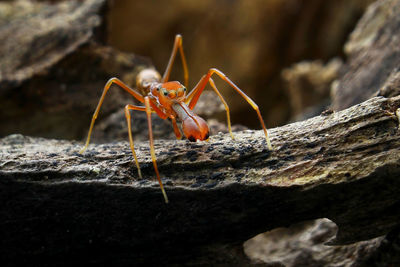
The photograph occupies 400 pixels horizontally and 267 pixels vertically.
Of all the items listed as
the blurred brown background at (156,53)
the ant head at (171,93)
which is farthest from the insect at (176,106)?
the blurred brown background at (156,53)

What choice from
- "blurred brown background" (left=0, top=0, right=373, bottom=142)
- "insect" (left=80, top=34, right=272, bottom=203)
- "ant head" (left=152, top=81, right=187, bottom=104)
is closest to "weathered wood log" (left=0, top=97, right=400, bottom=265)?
"insect" (left=80, top=34, right=272, bottom=203)

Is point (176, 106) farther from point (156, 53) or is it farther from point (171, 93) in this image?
point (156, 53)

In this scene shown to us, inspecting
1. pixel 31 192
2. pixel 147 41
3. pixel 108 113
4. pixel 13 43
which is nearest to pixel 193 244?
pixel 31 192

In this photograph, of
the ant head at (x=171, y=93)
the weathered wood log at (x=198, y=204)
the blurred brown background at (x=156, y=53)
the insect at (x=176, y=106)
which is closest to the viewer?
the weathered wood log at (x=198, y=204)

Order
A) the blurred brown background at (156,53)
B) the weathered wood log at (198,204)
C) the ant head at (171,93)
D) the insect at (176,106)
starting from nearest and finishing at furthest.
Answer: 1. the weathered wood log at (198,204)
2. the insect at (176,106)
3. the ant head at (171,93)
4. the blurred brown background at (156,53)

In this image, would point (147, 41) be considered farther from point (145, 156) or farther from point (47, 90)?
point (145, 156)

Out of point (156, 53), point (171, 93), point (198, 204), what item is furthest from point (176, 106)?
point (156, 53)

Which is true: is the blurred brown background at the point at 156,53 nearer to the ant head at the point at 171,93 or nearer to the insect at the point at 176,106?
the insect at the point at 176,106

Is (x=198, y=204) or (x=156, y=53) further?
(x=156, y=53)

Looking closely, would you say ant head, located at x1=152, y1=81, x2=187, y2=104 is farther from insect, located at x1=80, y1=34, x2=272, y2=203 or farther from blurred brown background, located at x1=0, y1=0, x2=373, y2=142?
blurred brown background, located at x1=0, y1=0, x2=373, y2=142
